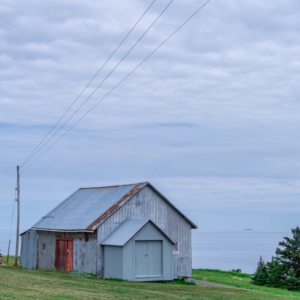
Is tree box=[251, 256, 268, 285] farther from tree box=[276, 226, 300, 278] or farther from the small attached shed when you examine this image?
the small attached shed

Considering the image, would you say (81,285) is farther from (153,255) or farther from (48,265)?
(48,265)

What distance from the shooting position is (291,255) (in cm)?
4172

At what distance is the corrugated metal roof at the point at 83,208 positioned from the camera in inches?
1550

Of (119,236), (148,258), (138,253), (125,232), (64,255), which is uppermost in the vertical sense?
(125,232)

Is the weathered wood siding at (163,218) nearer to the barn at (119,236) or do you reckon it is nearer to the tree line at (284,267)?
the barn at (119,236)

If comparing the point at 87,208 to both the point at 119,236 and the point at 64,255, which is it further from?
the point at 119,236

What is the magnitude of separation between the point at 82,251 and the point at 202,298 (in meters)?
15.0

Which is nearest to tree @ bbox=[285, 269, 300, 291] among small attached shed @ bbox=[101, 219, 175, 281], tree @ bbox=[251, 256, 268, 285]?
tree @ bbox=[251, 256, 268, 285]

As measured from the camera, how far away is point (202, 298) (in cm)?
2527

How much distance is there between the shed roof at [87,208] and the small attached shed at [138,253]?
1648 mm

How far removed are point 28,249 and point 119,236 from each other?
12587mm

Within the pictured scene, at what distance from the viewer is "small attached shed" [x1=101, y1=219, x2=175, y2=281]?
35938mm

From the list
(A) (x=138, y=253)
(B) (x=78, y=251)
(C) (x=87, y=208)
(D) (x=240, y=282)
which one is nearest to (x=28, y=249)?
(C) (x=87, y=208)

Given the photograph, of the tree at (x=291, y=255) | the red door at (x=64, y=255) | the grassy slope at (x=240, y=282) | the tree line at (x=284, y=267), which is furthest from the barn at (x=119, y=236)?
the tree at (x=291, y=255)
